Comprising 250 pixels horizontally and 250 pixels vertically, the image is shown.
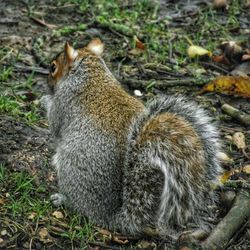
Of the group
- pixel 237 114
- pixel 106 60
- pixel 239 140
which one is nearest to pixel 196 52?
pixel 106 60

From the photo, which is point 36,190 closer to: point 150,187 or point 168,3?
point 150,187

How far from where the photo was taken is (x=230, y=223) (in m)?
3.74

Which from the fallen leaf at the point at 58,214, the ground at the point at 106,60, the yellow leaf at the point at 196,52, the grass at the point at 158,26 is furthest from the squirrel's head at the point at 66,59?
the yellow leaf at the point at 196,52

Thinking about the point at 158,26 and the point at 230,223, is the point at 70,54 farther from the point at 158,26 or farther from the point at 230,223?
the point at 158,26

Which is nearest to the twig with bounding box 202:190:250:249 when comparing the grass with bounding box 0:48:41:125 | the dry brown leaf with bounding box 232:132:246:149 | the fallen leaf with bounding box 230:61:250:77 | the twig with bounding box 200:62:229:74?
the dry brown leaf with bounding box 232:132:246:149

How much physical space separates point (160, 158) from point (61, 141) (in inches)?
33.0

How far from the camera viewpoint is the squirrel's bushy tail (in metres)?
3.50

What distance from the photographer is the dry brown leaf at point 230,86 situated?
5195mm

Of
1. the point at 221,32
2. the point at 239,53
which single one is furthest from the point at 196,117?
the point at 221,32

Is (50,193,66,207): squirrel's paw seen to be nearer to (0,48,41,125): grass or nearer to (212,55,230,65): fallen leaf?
(0,48,41,125): grass

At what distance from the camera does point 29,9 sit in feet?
20.4

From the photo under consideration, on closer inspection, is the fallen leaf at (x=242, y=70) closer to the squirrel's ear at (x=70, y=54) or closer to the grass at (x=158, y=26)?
the grass at (x=158, y=26)

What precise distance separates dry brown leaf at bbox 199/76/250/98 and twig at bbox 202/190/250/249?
1412mm

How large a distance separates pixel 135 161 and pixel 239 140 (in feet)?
4.13
